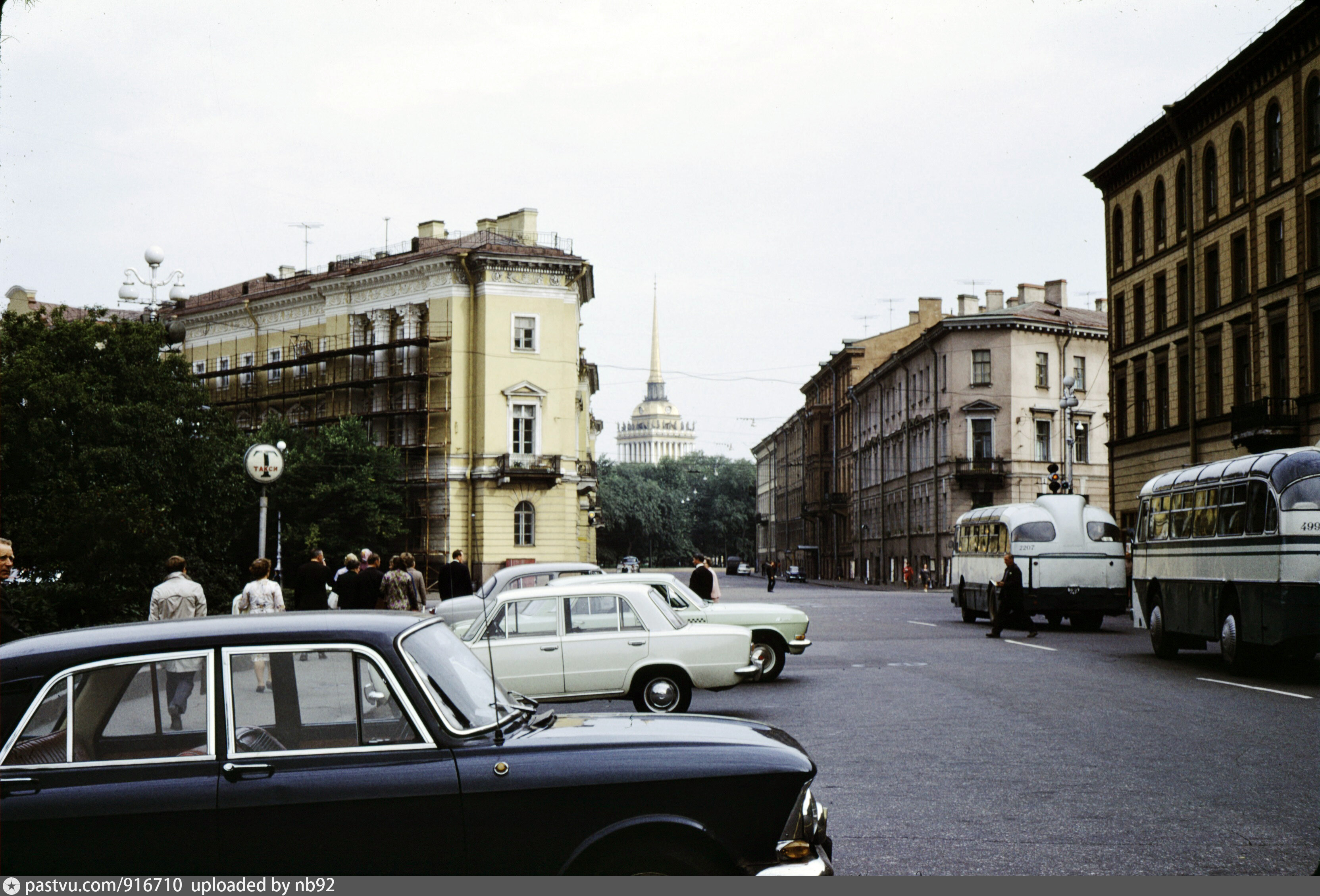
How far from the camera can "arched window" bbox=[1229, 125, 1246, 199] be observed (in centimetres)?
4100

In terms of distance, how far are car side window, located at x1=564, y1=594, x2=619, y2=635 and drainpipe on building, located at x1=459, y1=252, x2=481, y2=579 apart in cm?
4886

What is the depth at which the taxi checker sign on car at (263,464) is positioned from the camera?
65.4 ft

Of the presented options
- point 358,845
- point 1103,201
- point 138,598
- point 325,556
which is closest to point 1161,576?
point 138,598

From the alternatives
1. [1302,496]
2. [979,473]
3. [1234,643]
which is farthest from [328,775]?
[979,473]

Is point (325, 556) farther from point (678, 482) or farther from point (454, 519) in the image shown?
point (678, 482)

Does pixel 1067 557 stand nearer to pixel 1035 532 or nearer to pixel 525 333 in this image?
pixel 1035 532

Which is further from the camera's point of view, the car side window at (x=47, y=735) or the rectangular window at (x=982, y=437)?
the rectangular window at (x=982, y=437)

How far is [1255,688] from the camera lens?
1675cm

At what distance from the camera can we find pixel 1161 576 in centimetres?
2209

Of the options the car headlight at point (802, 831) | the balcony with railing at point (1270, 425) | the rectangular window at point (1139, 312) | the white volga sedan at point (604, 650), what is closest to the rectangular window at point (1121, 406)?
the rectangular window at point (1139, 312)

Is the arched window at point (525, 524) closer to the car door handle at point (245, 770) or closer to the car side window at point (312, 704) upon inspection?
the car side window at point (312, 704)

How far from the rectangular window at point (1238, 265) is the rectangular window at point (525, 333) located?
33.1m

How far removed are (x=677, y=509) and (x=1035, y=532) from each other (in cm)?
8557

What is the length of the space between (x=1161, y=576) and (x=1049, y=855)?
1579 cm
